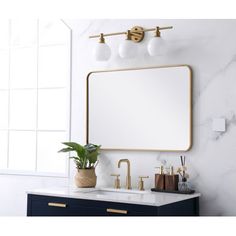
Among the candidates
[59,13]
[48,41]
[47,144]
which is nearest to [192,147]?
[59,13]

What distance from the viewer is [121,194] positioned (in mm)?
3451

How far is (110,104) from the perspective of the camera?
147 inches

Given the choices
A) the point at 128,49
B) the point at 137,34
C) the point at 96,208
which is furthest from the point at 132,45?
the point at 96,208

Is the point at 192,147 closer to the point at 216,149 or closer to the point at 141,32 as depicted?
the point at 216,149

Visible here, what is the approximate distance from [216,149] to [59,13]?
4.91 feet

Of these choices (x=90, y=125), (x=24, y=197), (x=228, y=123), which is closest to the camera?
(x=228, y=123)

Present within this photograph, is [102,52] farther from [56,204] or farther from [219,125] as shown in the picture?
[56,204]

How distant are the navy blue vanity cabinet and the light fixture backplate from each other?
4.30 feet

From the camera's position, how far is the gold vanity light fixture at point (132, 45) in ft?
11.2

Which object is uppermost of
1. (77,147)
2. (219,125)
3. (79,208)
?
(219,125)

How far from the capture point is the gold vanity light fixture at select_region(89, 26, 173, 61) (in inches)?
134

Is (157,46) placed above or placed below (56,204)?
above

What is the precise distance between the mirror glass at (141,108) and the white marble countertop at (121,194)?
0.37m

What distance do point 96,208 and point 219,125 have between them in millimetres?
1059
